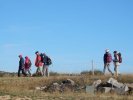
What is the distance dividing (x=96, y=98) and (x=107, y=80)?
8931mm

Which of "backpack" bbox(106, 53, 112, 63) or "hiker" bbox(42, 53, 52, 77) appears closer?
"backpack" bbox(106, 53, 112, 63)

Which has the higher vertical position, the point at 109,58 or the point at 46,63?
the point at 109,58

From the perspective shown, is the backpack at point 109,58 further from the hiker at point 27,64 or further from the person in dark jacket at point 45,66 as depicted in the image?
the hiker at point 27,64

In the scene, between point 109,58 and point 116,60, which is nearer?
point 116,60

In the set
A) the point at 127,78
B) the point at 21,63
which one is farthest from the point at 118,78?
the point at 21,63

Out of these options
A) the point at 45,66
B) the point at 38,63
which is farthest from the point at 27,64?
the point at 45,66

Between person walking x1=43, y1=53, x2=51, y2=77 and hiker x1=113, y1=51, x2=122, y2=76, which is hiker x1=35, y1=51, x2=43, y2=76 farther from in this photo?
hiker x1=113, y1=51, x2=122, y2=76

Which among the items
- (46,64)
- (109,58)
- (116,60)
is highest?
(109,58)

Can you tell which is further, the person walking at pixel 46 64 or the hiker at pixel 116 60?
the person walking at pixel 46 64

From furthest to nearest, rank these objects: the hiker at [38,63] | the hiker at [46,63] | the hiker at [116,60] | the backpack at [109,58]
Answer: the hiker at [46,63] < the hiker at [38,63] < the backpack at [109,58] < the hiker at [116,60]

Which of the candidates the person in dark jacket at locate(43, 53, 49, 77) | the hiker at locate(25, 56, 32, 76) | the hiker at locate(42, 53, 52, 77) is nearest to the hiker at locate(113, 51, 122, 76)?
the hiker at locate(42, 53, 52, 77)

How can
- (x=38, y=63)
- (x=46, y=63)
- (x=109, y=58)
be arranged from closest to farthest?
(x=109, y=58)
(x=38, y=63)
(x=46, y=63)

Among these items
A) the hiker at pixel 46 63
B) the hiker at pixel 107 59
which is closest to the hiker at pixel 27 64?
the hiker at pixel 46 63

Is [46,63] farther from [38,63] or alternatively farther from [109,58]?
[109,58]
